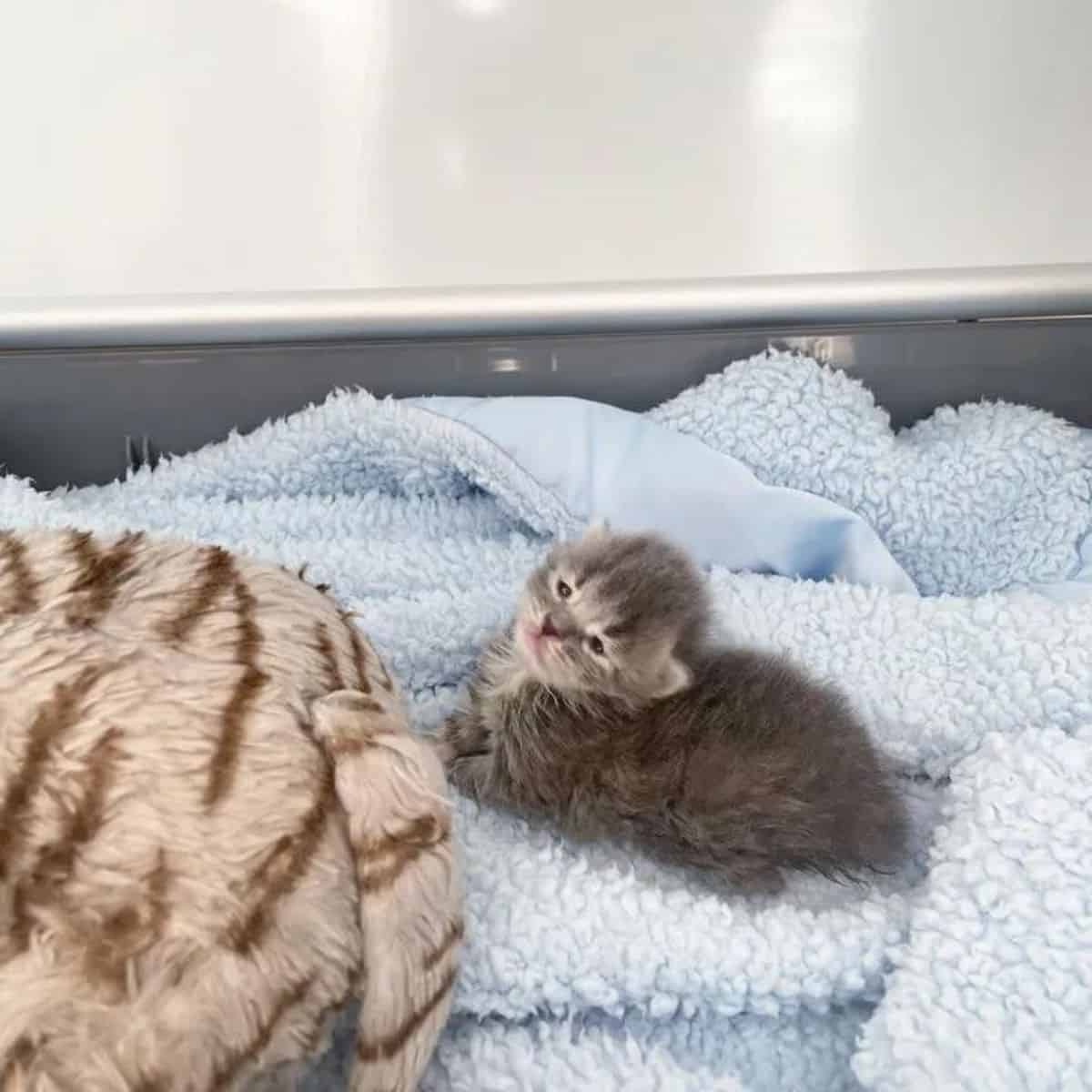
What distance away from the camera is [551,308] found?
1.21 m

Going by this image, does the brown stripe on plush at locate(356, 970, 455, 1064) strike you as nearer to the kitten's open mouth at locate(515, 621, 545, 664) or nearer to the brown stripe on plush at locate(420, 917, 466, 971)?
the brown stripe on plush at locate(420, 917, 466, 971)

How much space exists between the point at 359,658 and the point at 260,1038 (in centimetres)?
25

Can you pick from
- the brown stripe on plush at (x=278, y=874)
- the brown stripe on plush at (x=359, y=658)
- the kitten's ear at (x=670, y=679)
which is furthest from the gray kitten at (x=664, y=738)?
the brown stripe on plush at (x=278, y=874)

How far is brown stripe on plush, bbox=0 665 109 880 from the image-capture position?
597mm

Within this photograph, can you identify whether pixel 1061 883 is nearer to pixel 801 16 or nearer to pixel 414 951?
pixel 414 951

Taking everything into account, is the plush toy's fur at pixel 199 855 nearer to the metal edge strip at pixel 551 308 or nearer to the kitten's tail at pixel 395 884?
the kitten's tail at pixel 395 884

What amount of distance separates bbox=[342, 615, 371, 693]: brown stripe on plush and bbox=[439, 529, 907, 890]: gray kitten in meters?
0.15

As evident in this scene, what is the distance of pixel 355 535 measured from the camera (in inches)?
46.8

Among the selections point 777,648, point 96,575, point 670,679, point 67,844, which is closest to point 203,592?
point 96,575

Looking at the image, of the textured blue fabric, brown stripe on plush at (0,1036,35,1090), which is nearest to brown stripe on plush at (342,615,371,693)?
brown stripe on plush at (0,1036,35,1090)

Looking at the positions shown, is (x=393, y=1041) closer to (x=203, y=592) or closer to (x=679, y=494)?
(x=203, y=592)

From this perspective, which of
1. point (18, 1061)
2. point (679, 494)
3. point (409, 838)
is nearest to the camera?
point (18, 1061)

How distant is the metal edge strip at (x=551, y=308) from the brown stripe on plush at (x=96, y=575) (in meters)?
0.49

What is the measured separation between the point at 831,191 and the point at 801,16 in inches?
8.0
